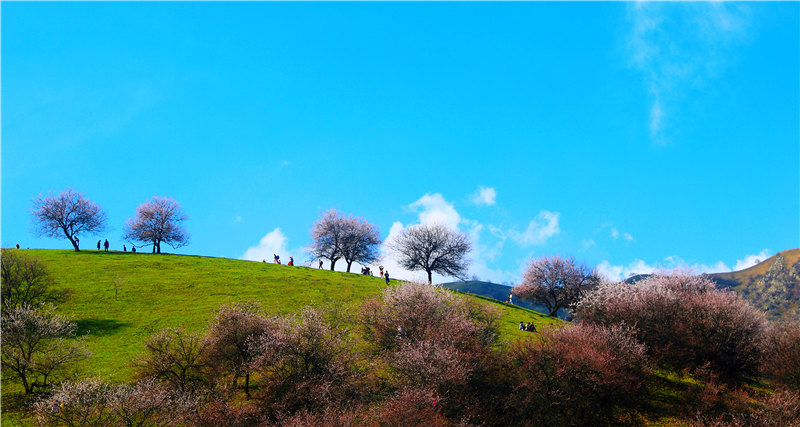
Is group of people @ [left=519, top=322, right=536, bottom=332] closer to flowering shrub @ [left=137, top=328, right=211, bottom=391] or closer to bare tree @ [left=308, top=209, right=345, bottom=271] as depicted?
flowering shrub @ [left=137, top=328, right=211, bottom=391]

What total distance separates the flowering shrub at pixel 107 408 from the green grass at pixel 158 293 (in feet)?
16.1

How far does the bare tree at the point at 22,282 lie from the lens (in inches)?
1646

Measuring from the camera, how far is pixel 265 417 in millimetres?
25906

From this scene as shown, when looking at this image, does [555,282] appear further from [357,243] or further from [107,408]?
[107,408]

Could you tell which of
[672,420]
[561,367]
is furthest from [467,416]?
[672,420]

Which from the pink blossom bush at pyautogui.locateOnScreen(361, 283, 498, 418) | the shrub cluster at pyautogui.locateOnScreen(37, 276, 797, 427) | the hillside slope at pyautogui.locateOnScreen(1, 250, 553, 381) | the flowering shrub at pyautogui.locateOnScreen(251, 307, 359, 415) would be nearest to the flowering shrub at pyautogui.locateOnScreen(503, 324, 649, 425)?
the shrub cluster at pyautogui.locateOnScreen(37, 276, 797, 427)

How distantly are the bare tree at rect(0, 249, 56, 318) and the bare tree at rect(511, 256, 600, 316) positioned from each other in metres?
64.3

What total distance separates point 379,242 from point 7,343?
2443 inches

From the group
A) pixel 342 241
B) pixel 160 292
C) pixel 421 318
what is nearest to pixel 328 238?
pixel 342 241

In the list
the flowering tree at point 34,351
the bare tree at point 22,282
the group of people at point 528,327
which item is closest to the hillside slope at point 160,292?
the group of people at point 528,327

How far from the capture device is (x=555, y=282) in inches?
2886

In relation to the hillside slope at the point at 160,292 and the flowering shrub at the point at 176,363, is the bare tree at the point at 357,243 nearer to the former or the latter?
the hillside slope at the point at 160,292

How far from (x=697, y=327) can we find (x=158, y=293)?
52.2 metres

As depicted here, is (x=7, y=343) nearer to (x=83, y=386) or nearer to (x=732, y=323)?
(x=83, y=386)
